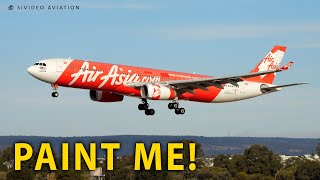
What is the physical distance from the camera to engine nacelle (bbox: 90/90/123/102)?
349 feet

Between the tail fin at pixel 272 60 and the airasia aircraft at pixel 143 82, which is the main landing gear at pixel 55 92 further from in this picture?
the tail fin at pixel 272 60

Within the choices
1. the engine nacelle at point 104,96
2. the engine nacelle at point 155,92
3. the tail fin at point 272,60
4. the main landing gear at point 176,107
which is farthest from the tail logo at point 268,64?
the engine nacelle at point 155,92

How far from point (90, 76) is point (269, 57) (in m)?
34.0

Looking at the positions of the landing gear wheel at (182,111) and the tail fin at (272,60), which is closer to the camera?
the landing gear wheel at (182,111)

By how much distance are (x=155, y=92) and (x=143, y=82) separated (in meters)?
2.76

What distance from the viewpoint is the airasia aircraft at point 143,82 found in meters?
95.8

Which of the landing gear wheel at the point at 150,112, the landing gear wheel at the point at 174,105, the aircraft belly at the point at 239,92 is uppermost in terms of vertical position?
the aircraft belly at the point at 239,92

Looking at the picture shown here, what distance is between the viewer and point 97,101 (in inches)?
4215

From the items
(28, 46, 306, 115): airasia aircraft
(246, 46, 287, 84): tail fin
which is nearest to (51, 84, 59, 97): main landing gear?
(28, 46, 306, 115): airasia aircraft

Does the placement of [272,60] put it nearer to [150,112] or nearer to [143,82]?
[150,112]

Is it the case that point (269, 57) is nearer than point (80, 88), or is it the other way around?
point (80, 88)

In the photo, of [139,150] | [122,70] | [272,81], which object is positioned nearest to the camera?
[139,150]

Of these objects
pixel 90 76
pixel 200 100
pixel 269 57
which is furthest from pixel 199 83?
pixel 269 57

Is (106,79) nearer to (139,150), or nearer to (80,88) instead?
(80,88)
